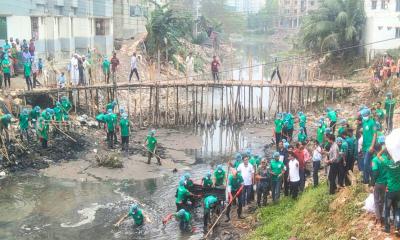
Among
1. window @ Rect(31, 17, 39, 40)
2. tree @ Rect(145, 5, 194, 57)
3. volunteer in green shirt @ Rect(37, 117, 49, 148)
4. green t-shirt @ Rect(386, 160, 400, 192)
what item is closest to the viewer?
green t-shirt @ Rect(386, 160, 400, 192)

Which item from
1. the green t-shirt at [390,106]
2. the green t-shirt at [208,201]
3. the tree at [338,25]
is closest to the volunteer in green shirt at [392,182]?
the green t-shirt at [208,201]

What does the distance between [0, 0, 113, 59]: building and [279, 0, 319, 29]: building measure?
58802mm

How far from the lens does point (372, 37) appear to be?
34000 millimetres

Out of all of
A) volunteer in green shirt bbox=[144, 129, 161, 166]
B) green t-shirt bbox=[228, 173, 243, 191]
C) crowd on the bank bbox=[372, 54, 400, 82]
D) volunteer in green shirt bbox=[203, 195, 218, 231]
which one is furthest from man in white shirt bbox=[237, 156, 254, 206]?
crowd on the bank bbox=[372, 54, 400, 82]

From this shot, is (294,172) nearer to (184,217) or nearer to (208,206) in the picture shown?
(208,206)

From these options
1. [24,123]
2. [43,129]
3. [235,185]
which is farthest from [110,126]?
[235,185]

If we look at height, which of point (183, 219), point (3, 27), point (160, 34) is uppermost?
point (160, 34)

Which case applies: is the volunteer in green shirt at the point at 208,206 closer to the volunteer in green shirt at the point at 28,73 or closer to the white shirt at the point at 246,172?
the white shirt at the point at 246,172

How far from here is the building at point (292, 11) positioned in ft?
290

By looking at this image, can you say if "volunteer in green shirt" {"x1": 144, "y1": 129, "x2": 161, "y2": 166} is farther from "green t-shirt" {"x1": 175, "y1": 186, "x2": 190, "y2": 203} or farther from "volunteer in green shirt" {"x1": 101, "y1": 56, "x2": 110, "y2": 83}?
"volunteer in green shirt" {"x1": 101, "y1": 56, "x2": 110, "y2": 83}

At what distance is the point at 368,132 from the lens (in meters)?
11.3

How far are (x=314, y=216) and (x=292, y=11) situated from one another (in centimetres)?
8349

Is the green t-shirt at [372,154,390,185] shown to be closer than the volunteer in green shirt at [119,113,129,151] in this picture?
Yes

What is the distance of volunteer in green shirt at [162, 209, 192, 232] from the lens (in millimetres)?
13148
